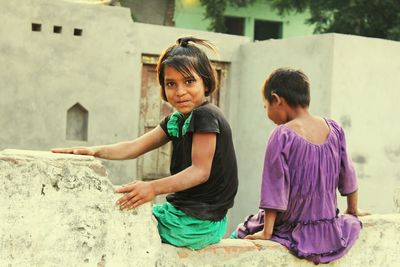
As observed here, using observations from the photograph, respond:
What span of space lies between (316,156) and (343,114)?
5.17 metres

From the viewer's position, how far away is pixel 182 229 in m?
3.56

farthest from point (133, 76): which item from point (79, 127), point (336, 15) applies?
point (336, 15)

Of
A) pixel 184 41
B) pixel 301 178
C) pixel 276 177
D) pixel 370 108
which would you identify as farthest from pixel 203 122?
pixel 370 108

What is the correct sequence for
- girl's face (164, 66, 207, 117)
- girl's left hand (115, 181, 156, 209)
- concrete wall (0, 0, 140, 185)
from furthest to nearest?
concrete wall (0, 0, 140, 185) → girl's face (164, 66, 207, 117) → girl's left hand (115, 181, 156, 209)

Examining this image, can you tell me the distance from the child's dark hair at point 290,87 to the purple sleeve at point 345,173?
266 millimetres

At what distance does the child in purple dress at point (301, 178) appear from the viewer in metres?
A: 3.87

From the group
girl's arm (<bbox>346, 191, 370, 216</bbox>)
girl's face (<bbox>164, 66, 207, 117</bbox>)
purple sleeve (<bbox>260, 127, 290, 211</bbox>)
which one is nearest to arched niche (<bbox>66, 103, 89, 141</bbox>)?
girl's arm (<bbox>346, 191, 370, 216</bbox>)

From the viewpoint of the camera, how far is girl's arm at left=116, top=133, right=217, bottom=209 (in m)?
3.40

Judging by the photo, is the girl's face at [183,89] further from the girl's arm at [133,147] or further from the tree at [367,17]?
the tree at [367,17]

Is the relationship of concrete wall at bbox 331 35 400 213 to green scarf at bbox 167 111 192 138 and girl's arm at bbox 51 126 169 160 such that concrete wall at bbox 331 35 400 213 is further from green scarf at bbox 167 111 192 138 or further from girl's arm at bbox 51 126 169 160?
green scarf at bbox 167 111 192 138

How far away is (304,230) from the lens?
393 centimetres

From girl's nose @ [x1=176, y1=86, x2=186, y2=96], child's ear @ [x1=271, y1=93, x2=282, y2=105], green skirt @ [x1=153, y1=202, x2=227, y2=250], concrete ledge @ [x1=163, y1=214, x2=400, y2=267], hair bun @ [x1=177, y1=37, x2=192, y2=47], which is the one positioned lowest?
concrete ledge @ [x1=163, y1=214, x2=400, y2=267]

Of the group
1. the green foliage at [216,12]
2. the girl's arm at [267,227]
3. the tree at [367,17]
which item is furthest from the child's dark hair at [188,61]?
the green foliage at [216,12]

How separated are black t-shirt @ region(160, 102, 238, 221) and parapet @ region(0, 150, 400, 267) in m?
0.18
